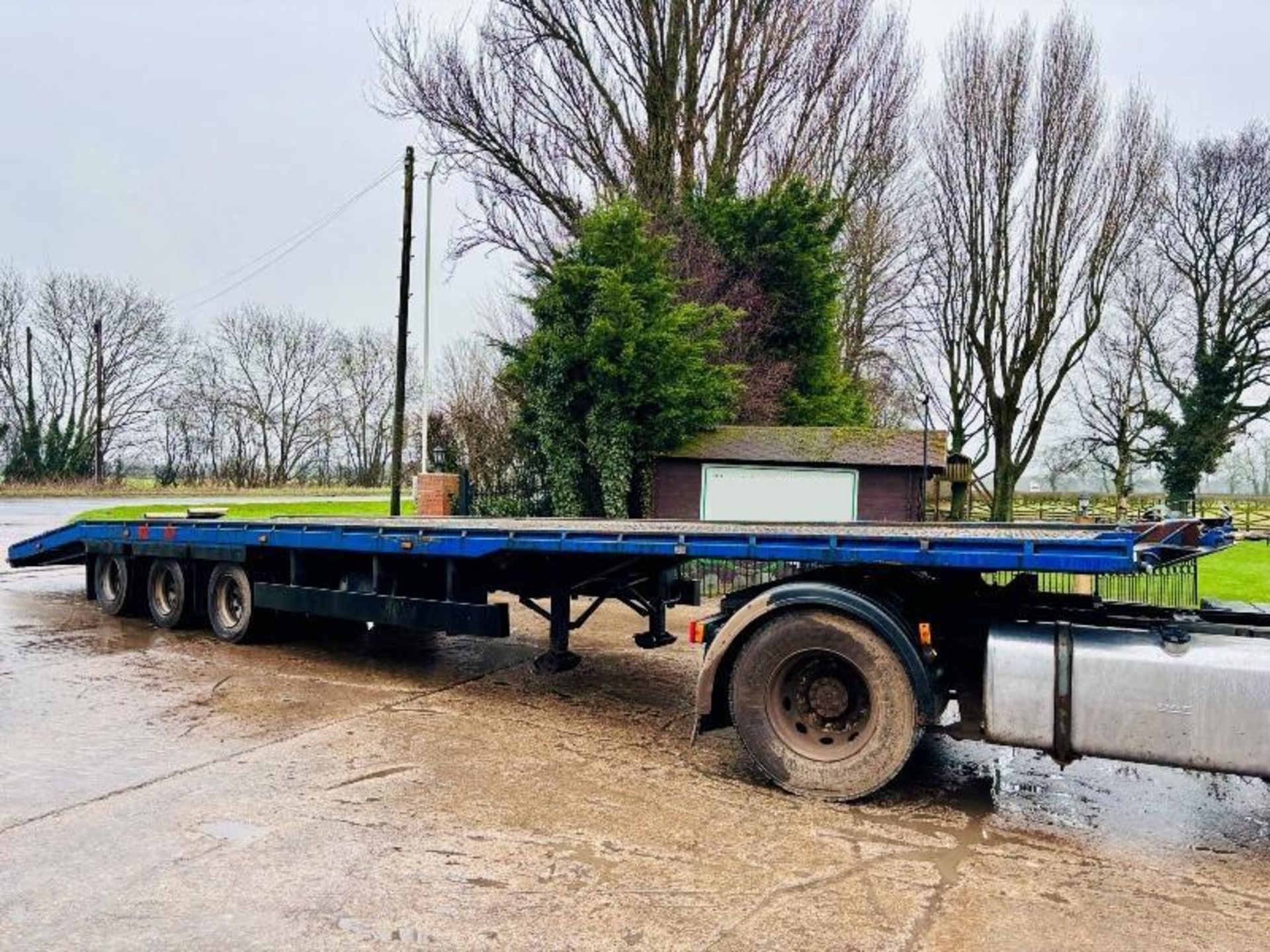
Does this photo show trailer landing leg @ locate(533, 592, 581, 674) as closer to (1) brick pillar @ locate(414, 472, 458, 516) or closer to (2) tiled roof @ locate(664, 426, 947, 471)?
(2) tiled roof @ locate(664, 426, 947, 471)

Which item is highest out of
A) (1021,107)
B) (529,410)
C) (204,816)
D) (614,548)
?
(1021,107)

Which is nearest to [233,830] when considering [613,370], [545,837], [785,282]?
[545,837]

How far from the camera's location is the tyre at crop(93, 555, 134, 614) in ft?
35.1

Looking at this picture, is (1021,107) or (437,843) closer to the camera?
(437,843)

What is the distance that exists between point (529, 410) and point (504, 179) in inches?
356

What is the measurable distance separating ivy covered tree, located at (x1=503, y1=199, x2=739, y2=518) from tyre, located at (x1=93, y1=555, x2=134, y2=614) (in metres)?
9.00

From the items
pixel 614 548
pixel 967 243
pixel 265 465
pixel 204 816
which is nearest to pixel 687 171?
pixel 967 243

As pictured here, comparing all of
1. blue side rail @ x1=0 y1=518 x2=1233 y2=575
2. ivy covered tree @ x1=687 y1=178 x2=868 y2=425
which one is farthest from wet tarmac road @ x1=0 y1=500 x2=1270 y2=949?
ivy covered tree @ x1=687 y1=178 x2=868 y2=425

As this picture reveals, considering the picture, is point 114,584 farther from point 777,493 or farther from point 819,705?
point 777,493

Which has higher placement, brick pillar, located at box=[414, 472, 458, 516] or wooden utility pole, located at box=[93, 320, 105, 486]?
wooden utility pole, located at box=[93, 320, 105, 486]

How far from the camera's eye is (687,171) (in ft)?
83.4

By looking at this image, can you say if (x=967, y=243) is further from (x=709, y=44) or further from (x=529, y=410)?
(x=529, y=410)

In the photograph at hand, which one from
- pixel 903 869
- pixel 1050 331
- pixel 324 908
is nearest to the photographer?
pixel 324 908

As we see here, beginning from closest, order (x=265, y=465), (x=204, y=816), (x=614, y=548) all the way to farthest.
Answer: (x=204, y=816)
(x=614, y=548)
(x=265, y=465)
